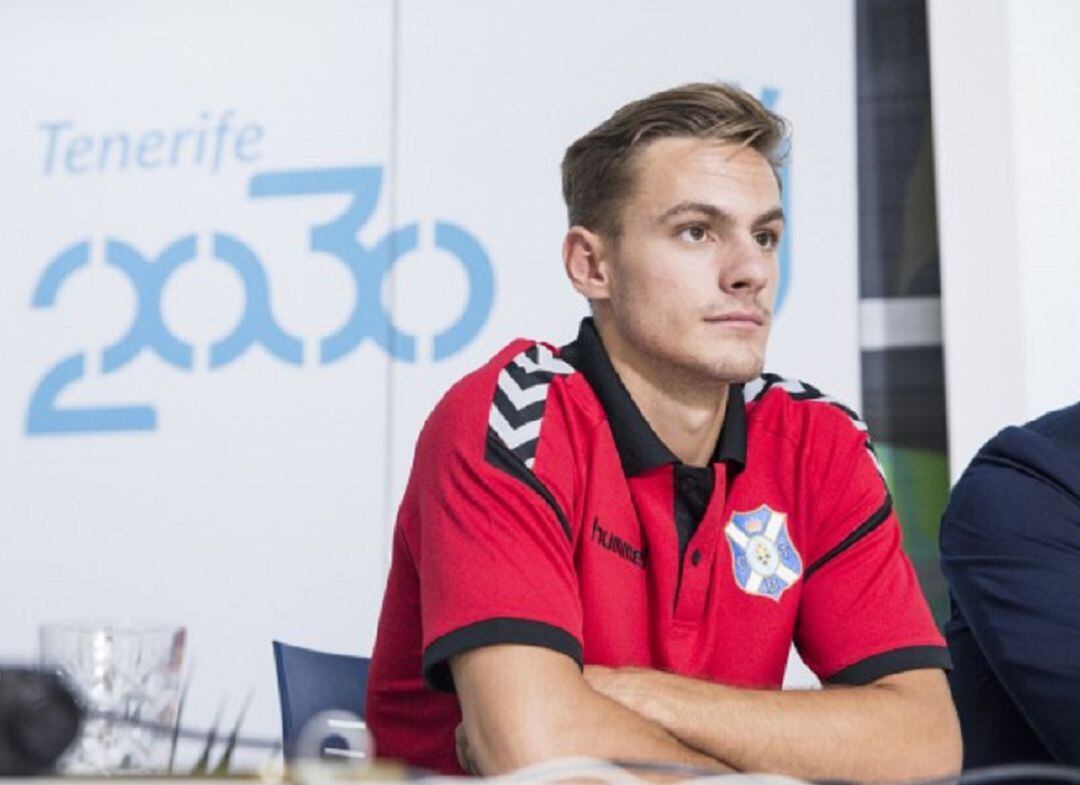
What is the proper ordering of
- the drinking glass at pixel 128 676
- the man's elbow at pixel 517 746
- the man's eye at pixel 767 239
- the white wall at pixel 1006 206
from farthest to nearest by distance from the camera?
the white wall at pixel 1006 206 < the man's eye at pixel 767 239 < the man's elbow at pixel 517 746 < the drinking glass at pixel 128 676

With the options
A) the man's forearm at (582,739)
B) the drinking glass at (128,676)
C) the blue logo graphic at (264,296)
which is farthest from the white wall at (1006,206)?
the drinking glass at (128,676)

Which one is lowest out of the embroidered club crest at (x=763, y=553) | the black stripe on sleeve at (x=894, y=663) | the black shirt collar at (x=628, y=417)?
the black stripe on sleeve at (x=894, y=663)

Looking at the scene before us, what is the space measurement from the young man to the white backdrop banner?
1.16 metres

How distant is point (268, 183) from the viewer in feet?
10.4

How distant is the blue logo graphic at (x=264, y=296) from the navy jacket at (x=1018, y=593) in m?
1.45

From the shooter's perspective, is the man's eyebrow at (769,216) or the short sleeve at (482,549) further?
the man's eyebrow at (769,216)

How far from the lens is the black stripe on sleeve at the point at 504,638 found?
1.40 metres

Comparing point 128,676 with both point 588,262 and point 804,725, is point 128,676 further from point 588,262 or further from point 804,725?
point 588,262

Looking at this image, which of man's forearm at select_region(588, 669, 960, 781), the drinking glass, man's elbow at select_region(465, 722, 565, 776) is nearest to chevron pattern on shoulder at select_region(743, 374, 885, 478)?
man's forearm at select_region(588, 669, 960, 781)

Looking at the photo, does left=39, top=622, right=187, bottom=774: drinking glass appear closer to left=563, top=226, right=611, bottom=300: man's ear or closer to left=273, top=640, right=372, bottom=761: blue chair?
left=273, top=640, right=372, bottom=761: blue chair

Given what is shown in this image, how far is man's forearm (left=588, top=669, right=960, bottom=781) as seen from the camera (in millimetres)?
1423

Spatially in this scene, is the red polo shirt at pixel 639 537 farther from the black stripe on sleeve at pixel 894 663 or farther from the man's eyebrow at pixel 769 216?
the man's eyebrow at pixel 769 216

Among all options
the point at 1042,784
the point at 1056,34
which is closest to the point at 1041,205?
the point at 1056,34

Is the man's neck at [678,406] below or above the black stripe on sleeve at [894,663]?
above
